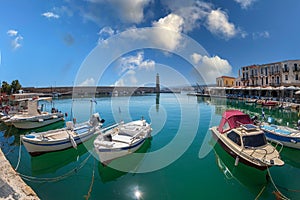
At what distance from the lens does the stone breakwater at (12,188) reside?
520 centimetres

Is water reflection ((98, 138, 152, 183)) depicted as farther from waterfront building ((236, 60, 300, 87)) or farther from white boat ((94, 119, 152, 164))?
waterfront building ((236, 60, 300, 87))

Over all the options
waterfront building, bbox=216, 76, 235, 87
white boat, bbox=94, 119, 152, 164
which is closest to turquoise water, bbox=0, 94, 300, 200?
white boat, bbox=94, 119, 152, 164

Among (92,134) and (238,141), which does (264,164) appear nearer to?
(238,141)

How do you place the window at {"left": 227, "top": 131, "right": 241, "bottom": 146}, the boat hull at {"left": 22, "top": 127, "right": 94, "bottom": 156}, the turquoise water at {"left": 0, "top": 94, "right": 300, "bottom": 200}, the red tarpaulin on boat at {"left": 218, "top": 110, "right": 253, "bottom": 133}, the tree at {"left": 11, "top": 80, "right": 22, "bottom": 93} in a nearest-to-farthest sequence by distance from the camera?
the turquoise water at {"left": 0, "top": 94, "right": 300, "bottom": 200}, the window at {"left": 227, "top": 131, "right": 241, "bottom": 146}, the boat hull at {"left": 22, "top": 127, "right": 94, "bottom": 156}, the red tarpaulin on boat at {"left": 218, "top": 110, "right": 253, "bottom": 133}, the tree at {"left": 11, "top": 80, "right": 22, "bottom": 93}

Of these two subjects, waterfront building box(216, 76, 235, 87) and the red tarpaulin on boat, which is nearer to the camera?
the red tarpaulin on boat

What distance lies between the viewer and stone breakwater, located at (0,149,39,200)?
5.20 meters

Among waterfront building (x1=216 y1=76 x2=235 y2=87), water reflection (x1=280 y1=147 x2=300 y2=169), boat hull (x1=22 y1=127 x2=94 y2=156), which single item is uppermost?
waterfront building (x1=216 y1=76 x2=235 y2=87)

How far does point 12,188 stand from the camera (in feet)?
18.7

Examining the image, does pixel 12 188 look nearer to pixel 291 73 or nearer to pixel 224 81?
pixel 291 73

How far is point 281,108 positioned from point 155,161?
27656mm

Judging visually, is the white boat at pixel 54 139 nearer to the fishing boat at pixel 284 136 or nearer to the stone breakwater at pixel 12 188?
the stone breakwater at pixel 12 188

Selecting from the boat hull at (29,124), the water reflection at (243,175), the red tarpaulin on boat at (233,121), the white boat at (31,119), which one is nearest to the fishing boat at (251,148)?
the water reflection at (243,175)

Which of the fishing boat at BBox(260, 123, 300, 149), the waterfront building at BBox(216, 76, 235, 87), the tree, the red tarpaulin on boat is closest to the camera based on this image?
the fishing boat at BBox(260, 123, 300, 149)

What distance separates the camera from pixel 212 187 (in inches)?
251
